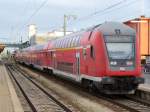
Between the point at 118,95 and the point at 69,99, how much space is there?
2.45 metres

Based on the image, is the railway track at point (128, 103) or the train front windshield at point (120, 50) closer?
the railway track at point (128, 103)

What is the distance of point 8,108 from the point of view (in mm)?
15195

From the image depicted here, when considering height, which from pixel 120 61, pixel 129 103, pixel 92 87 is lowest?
pixel 129 103

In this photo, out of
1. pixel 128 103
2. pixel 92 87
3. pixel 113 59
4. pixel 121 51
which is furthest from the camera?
pixel 92 87

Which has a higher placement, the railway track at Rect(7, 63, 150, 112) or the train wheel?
the train wheel

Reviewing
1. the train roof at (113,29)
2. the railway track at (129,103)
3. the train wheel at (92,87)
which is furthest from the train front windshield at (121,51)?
the train wheel at (92,87)

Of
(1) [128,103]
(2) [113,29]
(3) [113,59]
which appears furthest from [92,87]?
(1) [128,103]

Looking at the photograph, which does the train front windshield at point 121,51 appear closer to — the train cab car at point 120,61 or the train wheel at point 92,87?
the train cab car at point 120,61

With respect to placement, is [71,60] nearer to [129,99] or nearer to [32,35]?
[129,99]

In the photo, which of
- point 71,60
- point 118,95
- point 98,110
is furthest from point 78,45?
point 98,110

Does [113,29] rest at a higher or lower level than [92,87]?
higher

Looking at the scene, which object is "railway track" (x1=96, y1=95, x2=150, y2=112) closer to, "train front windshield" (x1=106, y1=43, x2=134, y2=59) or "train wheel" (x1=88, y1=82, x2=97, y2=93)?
"train wheel" (x1=88, y1=82, x2=97, y2=93)

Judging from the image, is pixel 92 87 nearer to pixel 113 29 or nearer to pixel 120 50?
pixel 120 50

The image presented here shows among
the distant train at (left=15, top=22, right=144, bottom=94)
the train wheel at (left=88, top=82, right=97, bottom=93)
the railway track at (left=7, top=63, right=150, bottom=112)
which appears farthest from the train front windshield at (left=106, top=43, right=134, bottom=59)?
the train wheel at (left=88, top=82, right=97, bottom=93)
